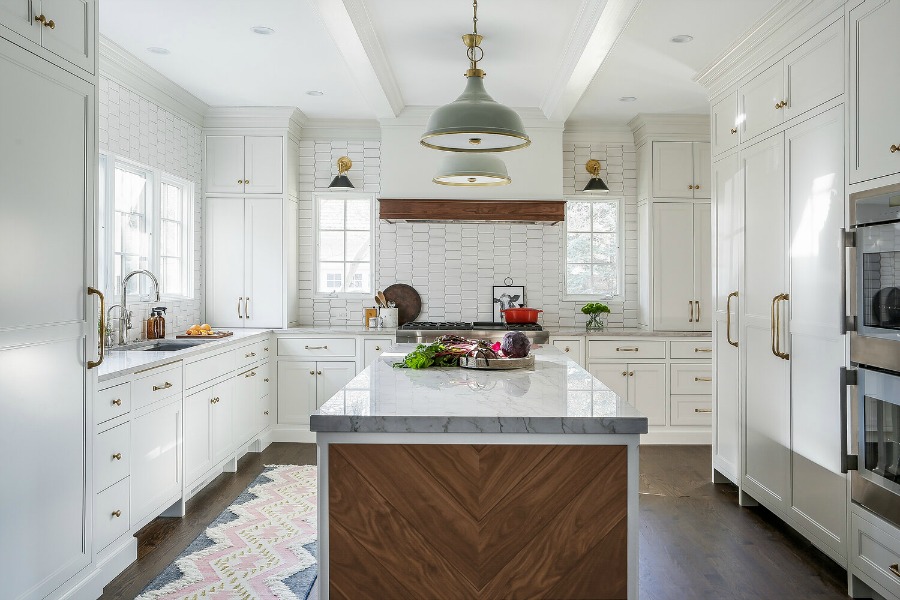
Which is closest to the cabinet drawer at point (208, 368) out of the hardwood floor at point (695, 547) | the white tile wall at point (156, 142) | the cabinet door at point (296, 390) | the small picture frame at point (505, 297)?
the white tile wall at point (156, 142)

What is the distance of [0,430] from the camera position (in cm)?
220

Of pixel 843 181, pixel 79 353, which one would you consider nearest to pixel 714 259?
pixel 843 181

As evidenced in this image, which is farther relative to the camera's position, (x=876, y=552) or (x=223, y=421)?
(x=223, y=421)

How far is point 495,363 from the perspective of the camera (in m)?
2.97

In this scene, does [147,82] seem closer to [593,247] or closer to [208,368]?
[208,368]

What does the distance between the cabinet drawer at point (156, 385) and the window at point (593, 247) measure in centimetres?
369

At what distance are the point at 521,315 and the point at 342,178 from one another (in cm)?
199

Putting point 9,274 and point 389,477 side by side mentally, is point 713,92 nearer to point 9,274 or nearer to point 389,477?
point 389,477

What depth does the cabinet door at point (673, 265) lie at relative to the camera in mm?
5781

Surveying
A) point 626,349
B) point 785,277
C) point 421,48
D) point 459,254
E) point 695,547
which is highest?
point 421,48

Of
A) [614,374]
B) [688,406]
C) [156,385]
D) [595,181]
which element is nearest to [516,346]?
[156,385]

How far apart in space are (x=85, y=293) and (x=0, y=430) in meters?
0.67

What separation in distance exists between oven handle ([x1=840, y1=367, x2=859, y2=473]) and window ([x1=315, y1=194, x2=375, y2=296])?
13.6 ft

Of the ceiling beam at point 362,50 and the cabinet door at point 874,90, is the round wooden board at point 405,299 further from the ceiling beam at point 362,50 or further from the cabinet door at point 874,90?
the cabinet door at point 874,90
